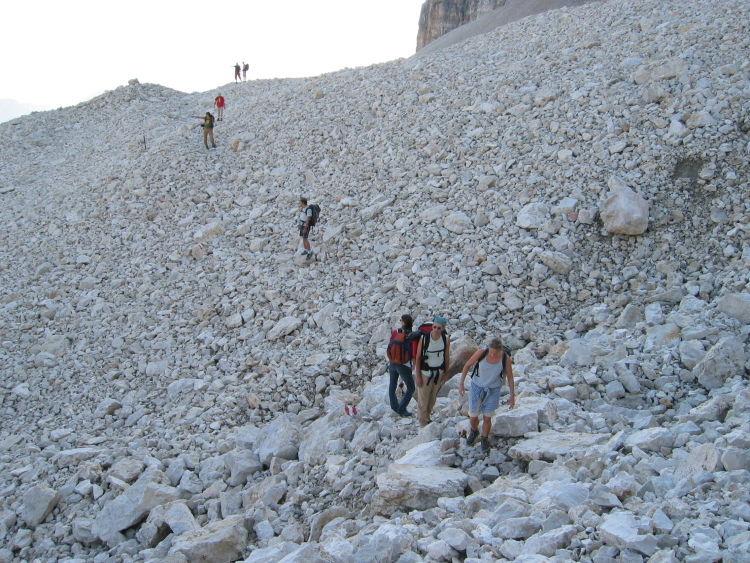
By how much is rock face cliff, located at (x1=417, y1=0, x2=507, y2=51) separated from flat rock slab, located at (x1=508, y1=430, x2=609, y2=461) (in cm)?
4882

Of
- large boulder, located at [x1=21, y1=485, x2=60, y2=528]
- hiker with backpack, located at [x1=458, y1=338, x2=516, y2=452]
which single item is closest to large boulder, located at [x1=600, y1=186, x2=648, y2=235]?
hiker with backpack, located at [x1=458, y1=338, x2=516, y2=452]

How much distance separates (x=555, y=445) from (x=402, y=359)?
191 centimetres

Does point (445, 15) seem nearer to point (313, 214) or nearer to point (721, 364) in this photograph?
point (313, 214)

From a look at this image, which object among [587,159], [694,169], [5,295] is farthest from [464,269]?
→ [5,295]

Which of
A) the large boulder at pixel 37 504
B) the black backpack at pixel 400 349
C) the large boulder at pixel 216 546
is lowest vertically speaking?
the large boulder at pixel 37 504

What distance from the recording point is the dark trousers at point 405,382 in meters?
6.09

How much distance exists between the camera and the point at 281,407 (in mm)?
7266

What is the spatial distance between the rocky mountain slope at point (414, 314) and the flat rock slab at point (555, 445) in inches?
1.0

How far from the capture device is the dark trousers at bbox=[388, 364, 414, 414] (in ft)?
20.0

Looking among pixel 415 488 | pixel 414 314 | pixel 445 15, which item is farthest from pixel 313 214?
pixel 445 15

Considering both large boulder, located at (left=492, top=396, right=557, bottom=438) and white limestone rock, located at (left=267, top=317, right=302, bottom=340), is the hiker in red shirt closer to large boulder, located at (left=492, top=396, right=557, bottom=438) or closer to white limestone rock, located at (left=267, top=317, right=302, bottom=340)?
white limestone rock, located at (left=267, top=317, right=302, bottom=340)

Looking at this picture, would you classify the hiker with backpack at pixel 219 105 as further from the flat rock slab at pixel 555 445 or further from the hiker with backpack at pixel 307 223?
the flat rock slab at pixel 555 445

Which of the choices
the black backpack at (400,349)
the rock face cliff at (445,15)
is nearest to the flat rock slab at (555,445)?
the black backpack at (400,349)

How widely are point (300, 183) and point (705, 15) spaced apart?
10.5 meters
